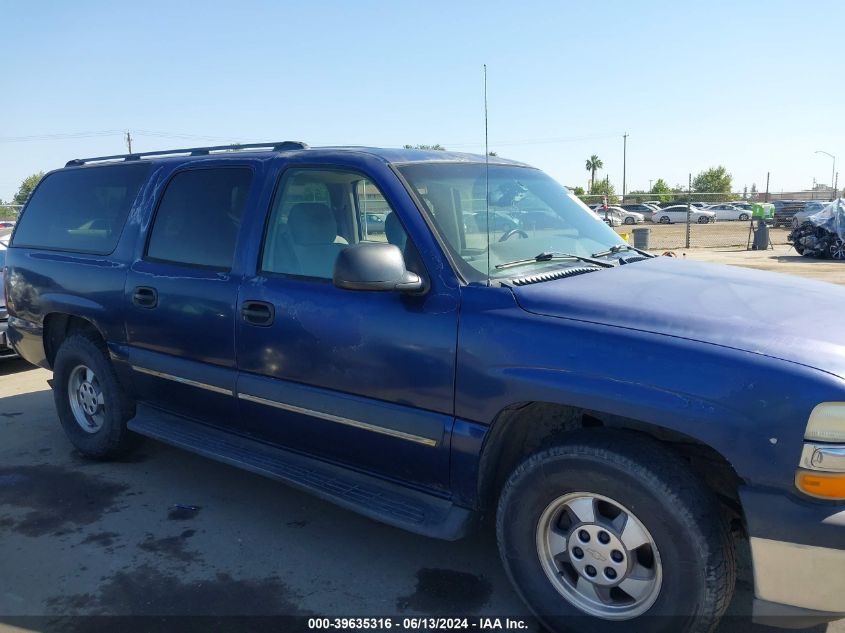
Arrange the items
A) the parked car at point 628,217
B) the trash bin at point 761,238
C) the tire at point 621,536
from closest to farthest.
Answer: the tire at point 621,536 < the trash bin at point 761,238 < the parked car at point 628,217

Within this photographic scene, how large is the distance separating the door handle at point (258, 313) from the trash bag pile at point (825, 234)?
64.6ft

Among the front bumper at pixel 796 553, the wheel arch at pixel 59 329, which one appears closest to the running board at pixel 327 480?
the wheel arch at pixel 59 329

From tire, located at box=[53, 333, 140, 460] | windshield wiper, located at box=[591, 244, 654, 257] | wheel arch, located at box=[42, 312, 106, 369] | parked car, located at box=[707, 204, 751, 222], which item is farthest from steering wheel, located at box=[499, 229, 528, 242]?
parked car, located at box=[707, 204, 751, 222]

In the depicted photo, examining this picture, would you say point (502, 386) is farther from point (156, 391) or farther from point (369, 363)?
point (156, 391)

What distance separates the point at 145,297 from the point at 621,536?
2.99 metres

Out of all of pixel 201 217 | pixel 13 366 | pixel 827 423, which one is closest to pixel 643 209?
pixel 13 366

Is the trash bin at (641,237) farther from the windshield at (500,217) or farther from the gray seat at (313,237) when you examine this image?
the gray seat at (313,237)

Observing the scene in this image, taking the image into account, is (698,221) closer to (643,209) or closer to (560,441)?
(643,209)

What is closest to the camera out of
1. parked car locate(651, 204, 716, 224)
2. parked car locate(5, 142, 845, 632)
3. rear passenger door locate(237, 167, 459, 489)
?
parked car locate(5, 142, 845, 632)

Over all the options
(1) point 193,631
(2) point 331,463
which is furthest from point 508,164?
(1) point 193,631

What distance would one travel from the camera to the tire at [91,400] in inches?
179

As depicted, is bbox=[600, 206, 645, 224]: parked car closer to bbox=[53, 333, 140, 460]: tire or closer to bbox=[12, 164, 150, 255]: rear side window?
bbox=[12, 164, 150, 255]: rear side window

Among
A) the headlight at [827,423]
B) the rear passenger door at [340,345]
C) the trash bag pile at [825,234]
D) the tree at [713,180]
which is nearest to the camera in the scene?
the headlight at [827,423]

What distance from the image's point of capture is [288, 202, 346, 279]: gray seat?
11.2ft
